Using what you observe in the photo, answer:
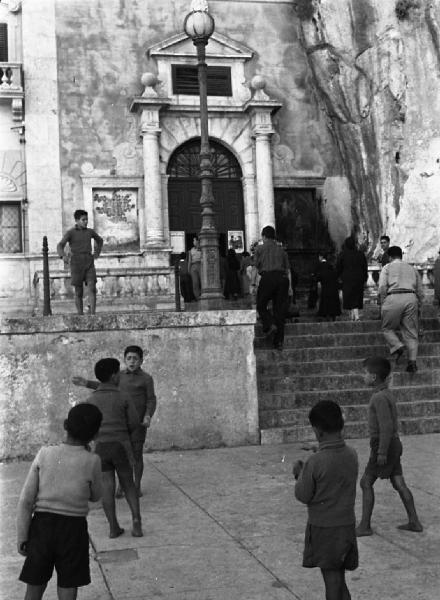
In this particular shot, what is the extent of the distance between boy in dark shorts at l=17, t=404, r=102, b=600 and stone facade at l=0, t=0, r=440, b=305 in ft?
52.4

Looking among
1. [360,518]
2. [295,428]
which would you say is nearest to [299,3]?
[295,428]

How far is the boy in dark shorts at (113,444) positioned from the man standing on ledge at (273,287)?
18.2 feet

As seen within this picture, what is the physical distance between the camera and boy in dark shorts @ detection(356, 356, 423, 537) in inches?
225

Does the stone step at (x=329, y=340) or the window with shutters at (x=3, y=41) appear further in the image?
the window with shutters at (x=3, y=41)

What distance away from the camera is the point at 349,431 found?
→ 10039 millimetres

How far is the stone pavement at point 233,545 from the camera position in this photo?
4793 mm

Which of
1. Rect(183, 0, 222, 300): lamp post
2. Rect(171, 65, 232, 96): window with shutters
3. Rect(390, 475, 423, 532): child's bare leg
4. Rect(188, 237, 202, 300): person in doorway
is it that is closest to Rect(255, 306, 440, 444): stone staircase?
Rect(183, 0, 222, 300): lamp post

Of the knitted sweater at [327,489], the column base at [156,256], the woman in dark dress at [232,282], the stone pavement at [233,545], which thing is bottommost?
the stone pavement at [233,545]

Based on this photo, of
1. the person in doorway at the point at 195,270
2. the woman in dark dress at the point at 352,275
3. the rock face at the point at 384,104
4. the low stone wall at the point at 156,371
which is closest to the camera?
the low stone wall at the point at 156,371

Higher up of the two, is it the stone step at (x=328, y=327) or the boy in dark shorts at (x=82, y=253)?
the boy in dark shorts at (x=82, y=253)

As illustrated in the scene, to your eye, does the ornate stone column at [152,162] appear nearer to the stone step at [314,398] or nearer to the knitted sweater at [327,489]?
the stone step at [314,398]

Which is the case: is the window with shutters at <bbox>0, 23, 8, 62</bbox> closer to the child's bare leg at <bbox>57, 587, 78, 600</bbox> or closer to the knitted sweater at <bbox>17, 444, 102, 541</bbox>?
the knitted sweater at <bbox>17, 444, 102, 541</bbox>

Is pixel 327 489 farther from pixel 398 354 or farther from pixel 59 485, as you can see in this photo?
pixel 398 354

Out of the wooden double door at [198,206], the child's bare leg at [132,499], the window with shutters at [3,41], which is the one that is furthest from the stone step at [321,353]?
the window with shutters at [3,41]
